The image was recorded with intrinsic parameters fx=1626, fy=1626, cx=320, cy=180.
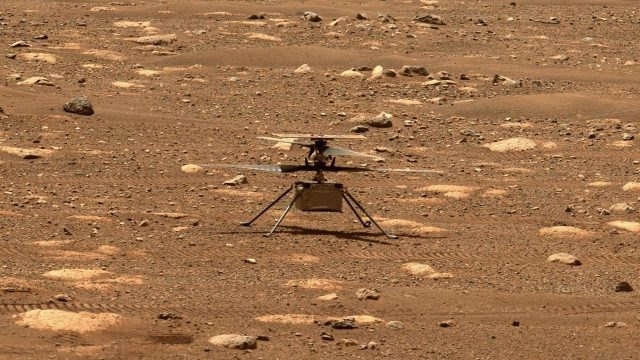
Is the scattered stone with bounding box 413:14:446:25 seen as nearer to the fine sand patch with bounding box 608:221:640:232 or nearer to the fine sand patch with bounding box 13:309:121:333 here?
the fine sand patch with bounding box 608:221:640:232

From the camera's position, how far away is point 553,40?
24.7 m

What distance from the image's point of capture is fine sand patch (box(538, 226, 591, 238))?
1320cm

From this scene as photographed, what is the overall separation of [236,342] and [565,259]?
366 cm

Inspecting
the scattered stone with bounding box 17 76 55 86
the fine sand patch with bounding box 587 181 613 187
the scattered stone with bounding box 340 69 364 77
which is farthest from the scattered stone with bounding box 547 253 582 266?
the scattered stone with bounding box 17 76 55 86

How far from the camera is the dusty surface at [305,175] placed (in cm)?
996

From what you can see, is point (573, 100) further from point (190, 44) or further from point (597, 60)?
point (190, 44)

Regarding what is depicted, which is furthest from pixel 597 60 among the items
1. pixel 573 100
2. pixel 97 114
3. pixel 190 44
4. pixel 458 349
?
pixel 458 349

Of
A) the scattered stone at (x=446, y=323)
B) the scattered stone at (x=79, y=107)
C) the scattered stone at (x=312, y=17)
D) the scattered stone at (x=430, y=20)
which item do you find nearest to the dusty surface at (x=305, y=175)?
the scattered stone at (x=446, y=323)

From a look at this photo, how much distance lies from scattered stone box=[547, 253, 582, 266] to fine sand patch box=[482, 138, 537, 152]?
196 inches

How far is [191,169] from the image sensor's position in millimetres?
15484

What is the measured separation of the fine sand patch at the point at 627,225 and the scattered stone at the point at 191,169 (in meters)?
4.04

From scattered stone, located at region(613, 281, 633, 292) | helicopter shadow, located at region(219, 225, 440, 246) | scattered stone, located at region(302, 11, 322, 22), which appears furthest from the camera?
scattered stone, located at region(302, 11, 322, 22)

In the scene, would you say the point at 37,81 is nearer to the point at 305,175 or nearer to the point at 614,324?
the point at 305,175

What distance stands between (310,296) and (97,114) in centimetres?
776
